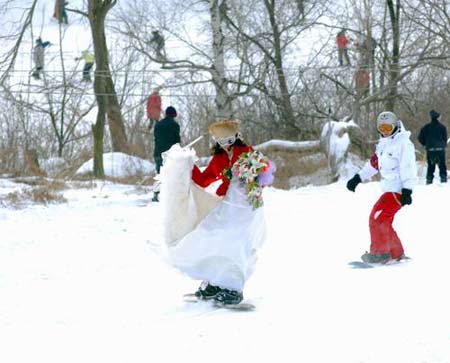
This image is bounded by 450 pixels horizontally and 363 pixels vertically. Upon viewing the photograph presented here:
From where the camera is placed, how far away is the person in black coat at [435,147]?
1709 cm

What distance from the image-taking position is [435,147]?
17.2 meters

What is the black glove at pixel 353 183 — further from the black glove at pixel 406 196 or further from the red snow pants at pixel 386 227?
the black glove at pixel 406 196

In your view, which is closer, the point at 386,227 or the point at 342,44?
the point at 386,227

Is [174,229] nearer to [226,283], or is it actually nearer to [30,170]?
[226,283]

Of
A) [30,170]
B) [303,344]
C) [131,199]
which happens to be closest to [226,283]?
[303,344]


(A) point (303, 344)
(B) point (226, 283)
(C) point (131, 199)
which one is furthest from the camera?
(C) point (131, 199)

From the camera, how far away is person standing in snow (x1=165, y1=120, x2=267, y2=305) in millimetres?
6402

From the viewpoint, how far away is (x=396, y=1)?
28.3 m

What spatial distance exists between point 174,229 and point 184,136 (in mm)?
21463

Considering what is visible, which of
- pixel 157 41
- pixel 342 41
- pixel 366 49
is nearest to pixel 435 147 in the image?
pixel 366 49

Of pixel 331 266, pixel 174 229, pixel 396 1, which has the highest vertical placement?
pixel 396 1

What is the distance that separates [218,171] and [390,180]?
95.2 inches

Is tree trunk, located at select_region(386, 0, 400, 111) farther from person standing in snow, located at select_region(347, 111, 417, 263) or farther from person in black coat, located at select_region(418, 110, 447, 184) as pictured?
person standing in snow, located at select_region(347, 111, 417, 263)

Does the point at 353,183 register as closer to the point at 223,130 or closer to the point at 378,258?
the point at 378,258
